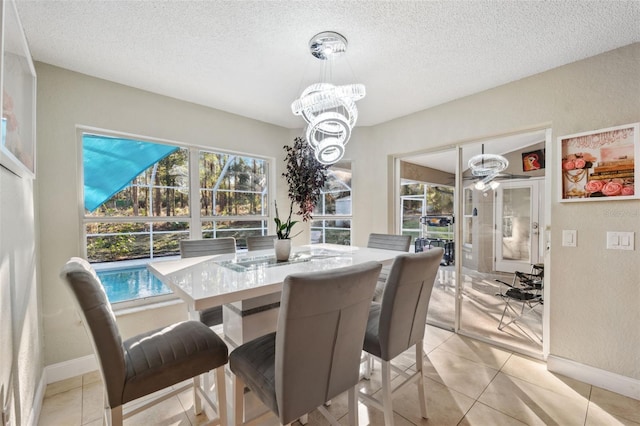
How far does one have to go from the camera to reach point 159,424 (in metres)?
1.70

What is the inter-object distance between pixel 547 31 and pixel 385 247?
6.54 feet

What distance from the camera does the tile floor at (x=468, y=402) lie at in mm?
1708

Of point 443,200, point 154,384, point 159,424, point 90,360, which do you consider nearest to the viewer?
point 154,384

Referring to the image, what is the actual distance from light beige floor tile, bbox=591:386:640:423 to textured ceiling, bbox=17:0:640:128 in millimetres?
2448

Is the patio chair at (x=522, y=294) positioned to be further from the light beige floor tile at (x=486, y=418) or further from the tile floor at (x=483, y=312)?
the light beige floor tile at (x=486, y=418)

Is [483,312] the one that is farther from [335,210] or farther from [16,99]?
[16,99]

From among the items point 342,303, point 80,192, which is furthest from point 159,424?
point 80,192

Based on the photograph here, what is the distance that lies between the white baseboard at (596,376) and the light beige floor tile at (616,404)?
4 cm

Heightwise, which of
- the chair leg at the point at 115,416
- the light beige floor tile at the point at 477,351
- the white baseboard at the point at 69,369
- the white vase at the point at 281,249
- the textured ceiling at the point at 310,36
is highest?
the textured ceiling at the point at 310,36

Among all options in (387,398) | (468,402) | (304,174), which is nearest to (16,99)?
(304,174)

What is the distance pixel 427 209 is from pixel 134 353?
303 cm

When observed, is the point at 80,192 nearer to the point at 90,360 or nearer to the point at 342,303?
the point at 90,360

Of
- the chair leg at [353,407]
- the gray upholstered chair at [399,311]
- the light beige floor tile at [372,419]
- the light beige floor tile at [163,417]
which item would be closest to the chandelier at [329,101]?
the gray upholstered chair at [399,311]

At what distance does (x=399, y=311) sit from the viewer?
1.45 metres
